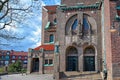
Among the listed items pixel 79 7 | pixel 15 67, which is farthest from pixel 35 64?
pixel 15 67

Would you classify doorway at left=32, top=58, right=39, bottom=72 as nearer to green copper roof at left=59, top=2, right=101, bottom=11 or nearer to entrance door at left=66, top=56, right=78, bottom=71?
entrance door at left=66, top=56, right=78, bottom=71

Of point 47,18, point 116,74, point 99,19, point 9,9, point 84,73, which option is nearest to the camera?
point 9,9

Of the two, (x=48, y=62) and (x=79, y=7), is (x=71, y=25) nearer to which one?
(x=79, y=7)

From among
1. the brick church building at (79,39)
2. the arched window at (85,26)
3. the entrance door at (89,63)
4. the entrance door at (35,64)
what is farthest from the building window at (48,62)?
the arched window at (85,26)

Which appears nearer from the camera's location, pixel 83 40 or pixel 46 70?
pixel 83 40

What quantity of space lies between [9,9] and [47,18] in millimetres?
40834

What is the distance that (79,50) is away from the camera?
4003 cm

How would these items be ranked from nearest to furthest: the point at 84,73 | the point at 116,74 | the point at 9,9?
the point at 9,9, the point at 116,74, the point at 84,73

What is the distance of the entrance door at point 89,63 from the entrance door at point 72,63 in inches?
65.1

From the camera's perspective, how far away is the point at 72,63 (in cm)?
4056

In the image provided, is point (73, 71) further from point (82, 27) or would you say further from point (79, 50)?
point (82, 27)

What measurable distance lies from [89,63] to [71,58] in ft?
11.2

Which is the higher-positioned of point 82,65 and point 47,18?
point 47,18

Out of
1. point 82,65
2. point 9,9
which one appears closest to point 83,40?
point 82,65
